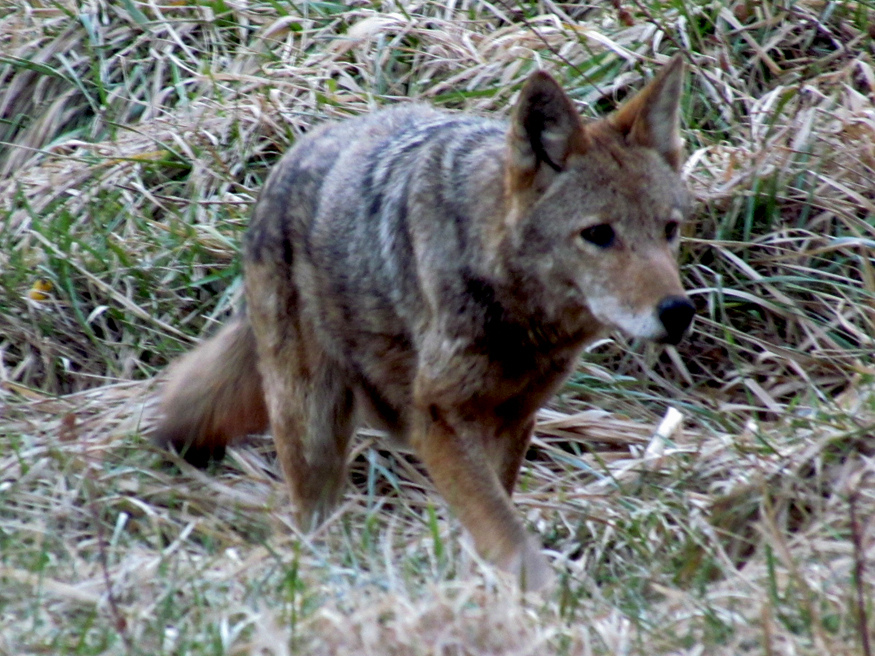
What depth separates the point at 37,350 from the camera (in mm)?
6168

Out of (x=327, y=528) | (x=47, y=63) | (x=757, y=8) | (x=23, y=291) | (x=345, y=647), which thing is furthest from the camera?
(x=47, y=63)

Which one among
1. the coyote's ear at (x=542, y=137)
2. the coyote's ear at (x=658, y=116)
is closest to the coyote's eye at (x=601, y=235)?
the coyote's ear at (x=542, y=137)

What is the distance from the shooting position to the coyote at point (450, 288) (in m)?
4.23

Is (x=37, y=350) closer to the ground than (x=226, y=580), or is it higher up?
closer to the ground

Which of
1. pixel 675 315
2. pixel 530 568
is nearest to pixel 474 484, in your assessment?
pixel 530 568

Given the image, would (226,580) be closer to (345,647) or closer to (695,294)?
(345,647)

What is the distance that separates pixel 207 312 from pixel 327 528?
2.20 m

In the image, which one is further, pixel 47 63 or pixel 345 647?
pixel 47 63

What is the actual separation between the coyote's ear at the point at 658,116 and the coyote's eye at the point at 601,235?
41 centimetres

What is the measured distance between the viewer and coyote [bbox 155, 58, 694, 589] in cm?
423

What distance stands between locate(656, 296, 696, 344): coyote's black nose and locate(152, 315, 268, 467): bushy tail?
1.97 metres

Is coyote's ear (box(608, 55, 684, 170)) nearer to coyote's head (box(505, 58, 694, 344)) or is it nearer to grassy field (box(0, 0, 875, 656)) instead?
coyote's head (box(505, 58, 694, 344))

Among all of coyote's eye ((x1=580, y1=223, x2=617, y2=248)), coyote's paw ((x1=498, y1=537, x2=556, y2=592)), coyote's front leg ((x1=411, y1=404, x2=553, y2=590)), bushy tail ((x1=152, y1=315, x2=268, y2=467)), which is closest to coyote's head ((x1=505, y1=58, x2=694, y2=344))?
coyote's eye ((x1=580, y1=223, x2=617, y2=248))

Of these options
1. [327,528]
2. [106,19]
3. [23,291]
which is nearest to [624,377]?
[327,528]
